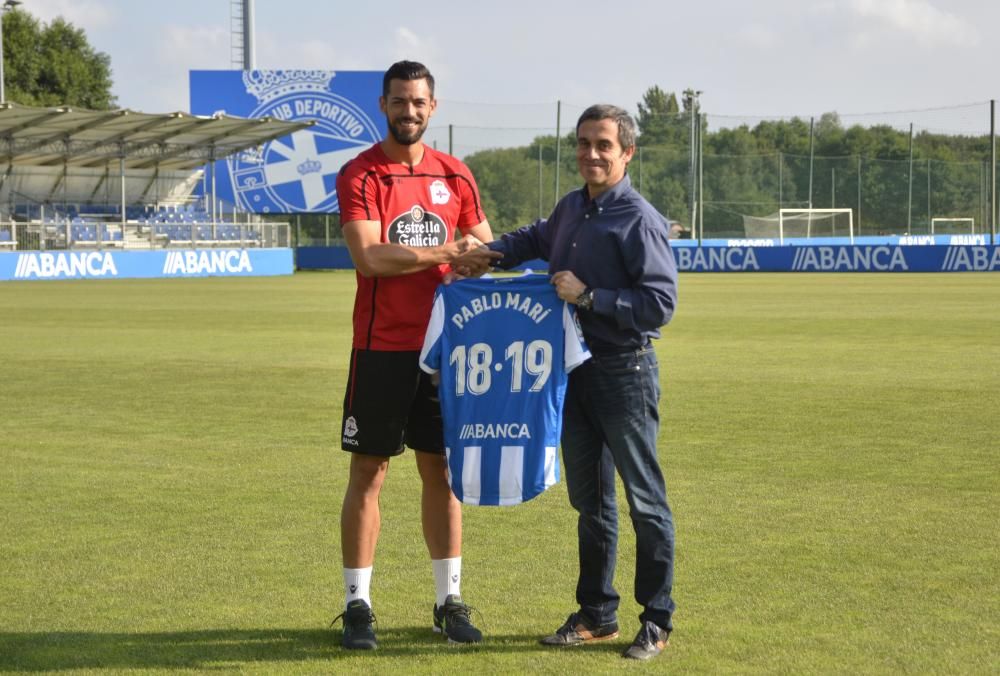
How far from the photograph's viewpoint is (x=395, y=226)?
517cm

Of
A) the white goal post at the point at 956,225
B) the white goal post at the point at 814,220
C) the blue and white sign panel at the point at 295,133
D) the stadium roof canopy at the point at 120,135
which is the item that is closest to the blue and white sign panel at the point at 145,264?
the stadium roof canopy at the point at 120,135

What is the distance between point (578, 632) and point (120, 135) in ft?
147

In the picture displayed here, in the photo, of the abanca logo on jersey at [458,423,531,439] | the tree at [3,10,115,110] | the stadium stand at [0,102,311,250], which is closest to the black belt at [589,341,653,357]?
the abanca logo on jersey at [458,423,531,439]

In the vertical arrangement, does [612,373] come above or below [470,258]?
below

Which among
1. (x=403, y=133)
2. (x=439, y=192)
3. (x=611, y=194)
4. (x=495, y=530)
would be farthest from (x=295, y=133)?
(x=611, y=194)

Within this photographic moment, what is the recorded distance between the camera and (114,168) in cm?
5578

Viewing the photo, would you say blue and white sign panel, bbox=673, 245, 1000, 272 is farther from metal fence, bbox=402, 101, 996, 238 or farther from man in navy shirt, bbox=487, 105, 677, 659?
man in navy shirt, bbox=487, 105, 677, 659

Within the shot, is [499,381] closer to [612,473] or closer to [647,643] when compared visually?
[612,473]

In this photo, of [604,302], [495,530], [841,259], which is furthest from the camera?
[841,259]

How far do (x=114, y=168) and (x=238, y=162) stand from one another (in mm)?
5165

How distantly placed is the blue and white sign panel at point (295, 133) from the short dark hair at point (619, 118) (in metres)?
49.0

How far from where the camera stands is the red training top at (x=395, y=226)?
510 cm

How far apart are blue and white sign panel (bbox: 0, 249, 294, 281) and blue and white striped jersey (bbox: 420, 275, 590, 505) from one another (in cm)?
3546

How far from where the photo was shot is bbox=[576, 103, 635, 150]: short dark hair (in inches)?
189
